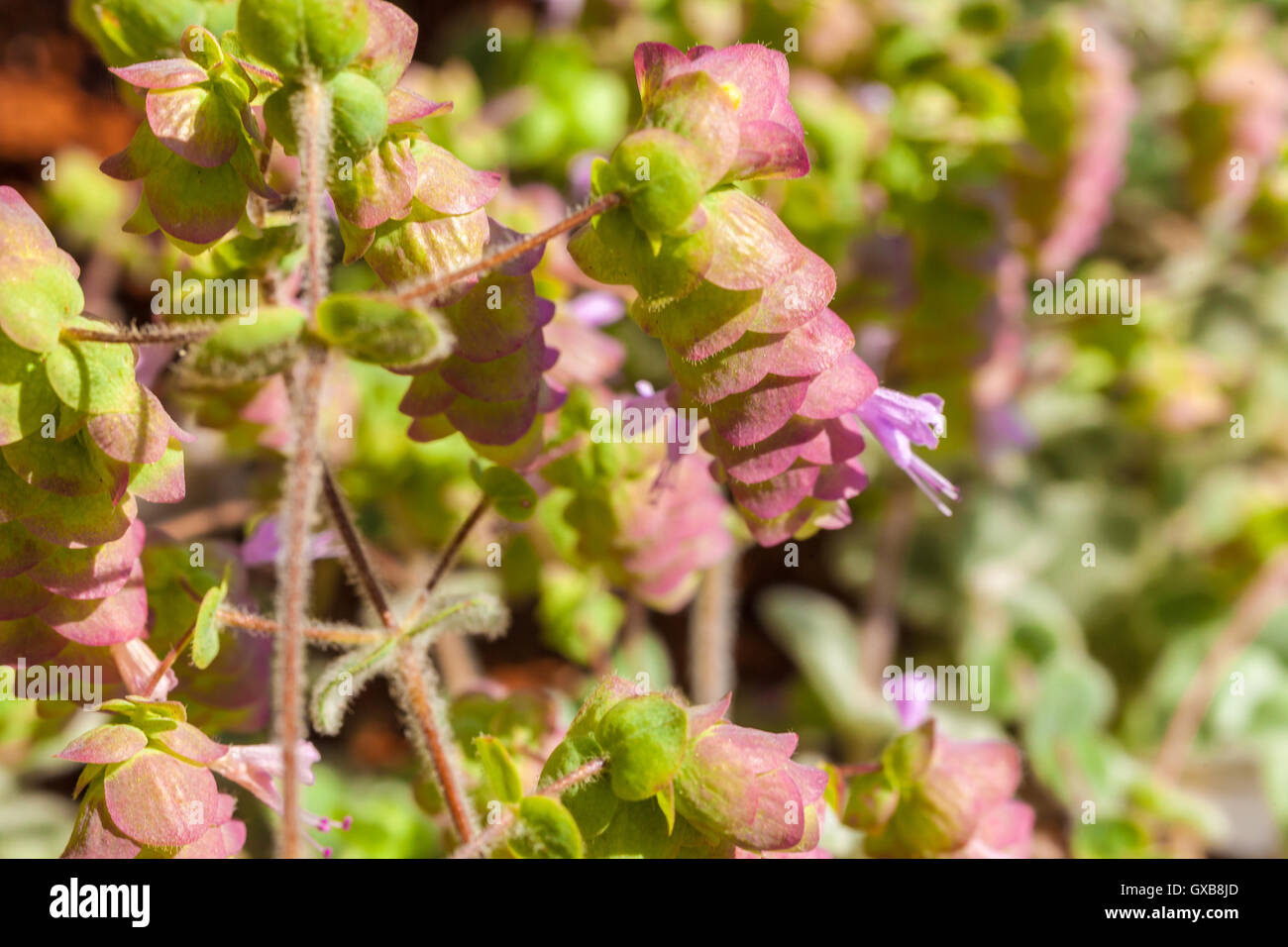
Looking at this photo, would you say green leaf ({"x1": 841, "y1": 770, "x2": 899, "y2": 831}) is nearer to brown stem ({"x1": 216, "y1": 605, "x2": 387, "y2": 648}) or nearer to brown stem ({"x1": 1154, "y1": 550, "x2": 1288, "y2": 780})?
brown stem ({"x1": 216, "y1": 605, "x2": 387, "y2": 648})

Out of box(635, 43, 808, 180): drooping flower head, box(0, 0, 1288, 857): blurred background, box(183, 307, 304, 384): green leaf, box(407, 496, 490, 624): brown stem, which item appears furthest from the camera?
box(0, 0, 1288, 857): blurred background

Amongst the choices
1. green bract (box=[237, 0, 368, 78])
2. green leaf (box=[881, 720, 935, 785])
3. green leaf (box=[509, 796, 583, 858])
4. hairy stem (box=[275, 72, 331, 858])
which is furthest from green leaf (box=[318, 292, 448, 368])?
green leaf (box=[881, 720, 935, 785])

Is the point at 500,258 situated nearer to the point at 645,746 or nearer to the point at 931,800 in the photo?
the point at 645,746

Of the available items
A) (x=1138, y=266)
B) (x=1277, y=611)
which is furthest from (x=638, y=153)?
(x=1138, y=266)

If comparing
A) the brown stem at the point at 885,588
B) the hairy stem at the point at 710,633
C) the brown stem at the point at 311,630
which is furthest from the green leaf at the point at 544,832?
the brown stem at the point at 885,588

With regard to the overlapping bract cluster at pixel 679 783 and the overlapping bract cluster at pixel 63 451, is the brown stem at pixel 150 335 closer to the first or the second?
the overlapping bract cluster at pixel 63 451
